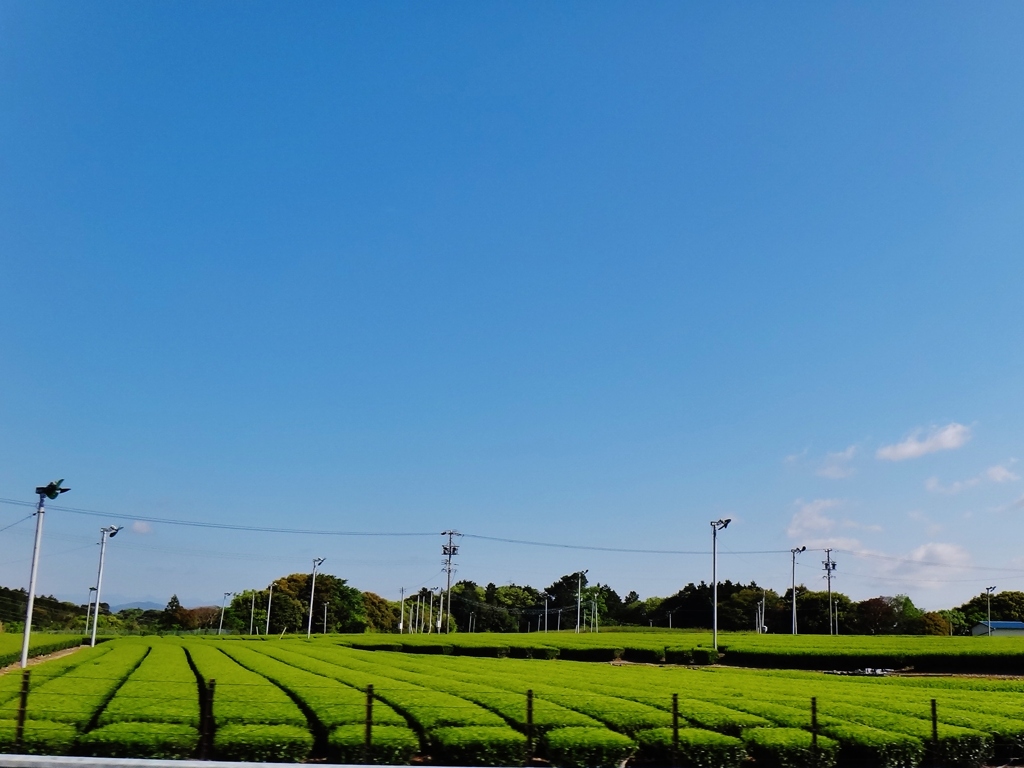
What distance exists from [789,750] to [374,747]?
885cm

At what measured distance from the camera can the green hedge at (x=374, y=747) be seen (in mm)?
17422

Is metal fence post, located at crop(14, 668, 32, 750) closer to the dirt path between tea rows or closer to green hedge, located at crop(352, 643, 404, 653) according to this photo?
the dirt path between tea rows

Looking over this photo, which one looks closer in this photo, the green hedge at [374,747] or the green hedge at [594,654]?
the green hedge at [374,747]

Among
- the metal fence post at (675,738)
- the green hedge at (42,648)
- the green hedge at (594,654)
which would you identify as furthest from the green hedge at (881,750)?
the green hedge at (594,654)

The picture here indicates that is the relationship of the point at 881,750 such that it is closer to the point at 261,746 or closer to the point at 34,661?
the point at 261,746

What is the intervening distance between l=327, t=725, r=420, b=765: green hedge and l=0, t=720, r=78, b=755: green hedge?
17.2 feet

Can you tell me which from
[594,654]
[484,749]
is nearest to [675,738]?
Answer: [484,749]

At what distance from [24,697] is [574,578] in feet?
511

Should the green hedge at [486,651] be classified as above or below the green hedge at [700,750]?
below

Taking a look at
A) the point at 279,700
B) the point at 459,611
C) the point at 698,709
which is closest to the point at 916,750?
the point at 698,709

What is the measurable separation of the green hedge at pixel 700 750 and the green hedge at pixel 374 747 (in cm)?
514

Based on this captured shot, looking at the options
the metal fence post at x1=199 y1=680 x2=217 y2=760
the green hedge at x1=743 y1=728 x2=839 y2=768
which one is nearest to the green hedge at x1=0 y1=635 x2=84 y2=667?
the metal fence post at x1=199 y1=680 x2=217 y2=760

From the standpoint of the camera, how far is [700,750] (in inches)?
718

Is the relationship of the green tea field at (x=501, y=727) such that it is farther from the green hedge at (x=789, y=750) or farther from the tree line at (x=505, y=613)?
the tree line at (x=505, y=613)
